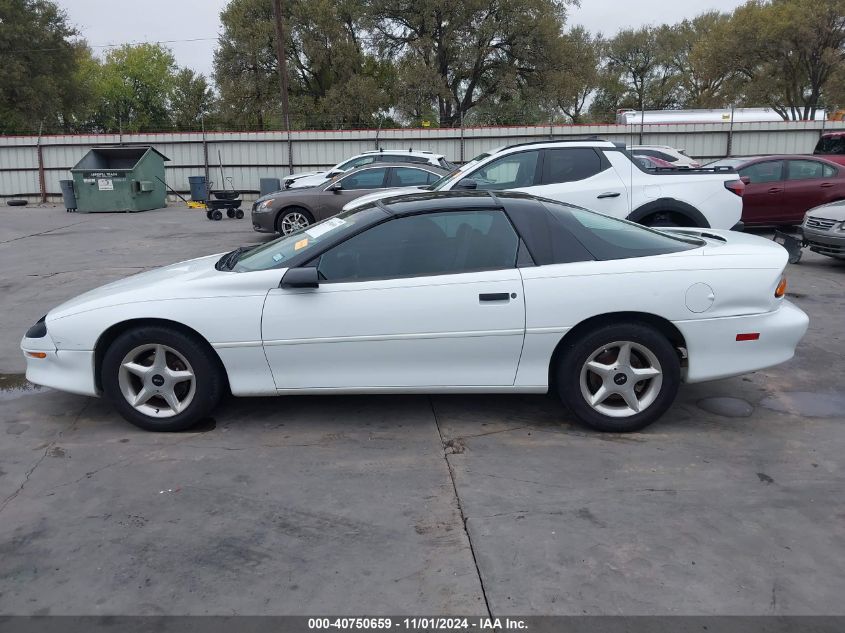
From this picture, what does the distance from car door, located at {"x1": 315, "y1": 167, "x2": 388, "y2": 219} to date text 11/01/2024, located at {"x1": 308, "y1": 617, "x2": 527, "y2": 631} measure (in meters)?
10.5

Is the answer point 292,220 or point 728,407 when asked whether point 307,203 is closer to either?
point 292,220

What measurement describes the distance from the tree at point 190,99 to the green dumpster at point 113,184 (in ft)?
90.1

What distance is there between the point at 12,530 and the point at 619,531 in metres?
2.83

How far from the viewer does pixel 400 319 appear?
4254 millimetres

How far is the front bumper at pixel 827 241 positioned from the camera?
9125mm

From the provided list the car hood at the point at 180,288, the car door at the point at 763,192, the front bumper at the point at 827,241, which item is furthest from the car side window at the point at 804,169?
the car hood at the point at 180,288

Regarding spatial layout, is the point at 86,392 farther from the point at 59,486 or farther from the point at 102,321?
the point at 59,486

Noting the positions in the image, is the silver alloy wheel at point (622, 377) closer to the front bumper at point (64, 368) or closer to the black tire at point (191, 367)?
the black tire at point (191, 367)

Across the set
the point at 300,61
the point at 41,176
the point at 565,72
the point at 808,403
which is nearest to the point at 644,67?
the point at 565,72

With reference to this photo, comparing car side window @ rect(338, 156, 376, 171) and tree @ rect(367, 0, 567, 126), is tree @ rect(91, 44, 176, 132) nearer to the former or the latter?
tree @ rect(367, 0, 567, 126)

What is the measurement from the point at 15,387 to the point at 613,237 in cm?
448

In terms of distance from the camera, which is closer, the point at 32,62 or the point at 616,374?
the point at 616,374

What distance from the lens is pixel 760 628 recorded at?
2654mm

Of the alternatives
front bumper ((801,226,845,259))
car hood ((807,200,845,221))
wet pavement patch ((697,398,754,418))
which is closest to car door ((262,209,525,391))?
wet pavement patch ((697,398,754,418))
